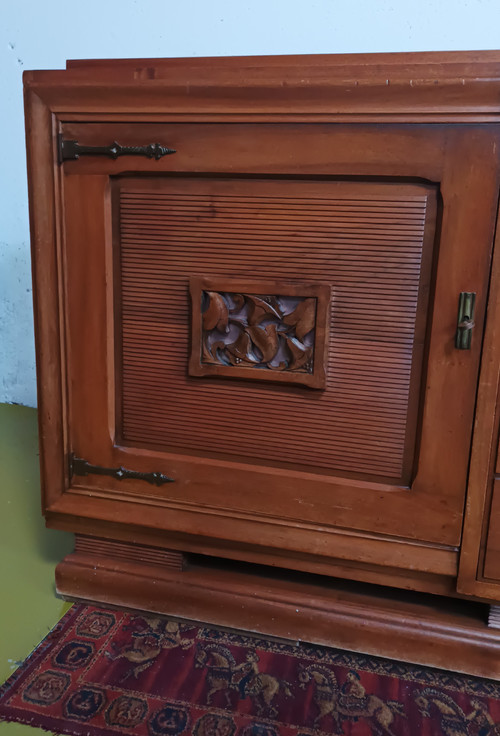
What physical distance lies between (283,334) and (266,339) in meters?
0.03

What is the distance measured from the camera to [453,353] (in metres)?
0.98

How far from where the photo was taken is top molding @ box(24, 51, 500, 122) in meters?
0.90

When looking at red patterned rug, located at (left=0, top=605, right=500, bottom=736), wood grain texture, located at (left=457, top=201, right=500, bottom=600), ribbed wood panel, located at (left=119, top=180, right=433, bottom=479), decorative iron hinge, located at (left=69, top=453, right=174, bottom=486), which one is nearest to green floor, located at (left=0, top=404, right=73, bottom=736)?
red patterned rug, located at (left=0, top=605, right=500, bottom=736)

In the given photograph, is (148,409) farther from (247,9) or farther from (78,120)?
(247,9)

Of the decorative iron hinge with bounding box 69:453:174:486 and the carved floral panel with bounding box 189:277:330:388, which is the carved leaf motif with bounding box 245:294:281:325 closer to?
the carved floral panel with bounding box 189:277:330:388

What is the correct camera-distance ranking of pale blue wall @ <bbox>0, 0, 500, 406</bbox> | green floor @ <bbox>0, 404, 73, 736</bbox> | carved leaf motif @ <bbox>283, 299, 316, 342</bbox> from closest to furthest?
carved leaf motif @ <bbox>283, 299, 316, 342</bbox> < green floor @ <bbox>0, 404, 73, 736</bbox> < pale blue wall @ <bbox>0, 0, 500, 406</bbox>

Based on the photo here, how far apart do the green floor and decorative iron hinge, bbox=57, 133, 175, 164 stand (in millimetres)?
912

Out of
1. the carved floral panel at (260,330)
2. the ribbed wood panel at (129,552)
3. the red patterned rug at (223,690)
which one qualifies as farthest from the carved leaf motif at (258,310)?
the red patterned rug at (223,690)

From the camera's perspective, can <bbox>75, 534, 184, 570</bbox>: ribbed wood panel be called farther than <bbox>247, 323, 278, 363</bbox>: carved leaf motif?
Yes

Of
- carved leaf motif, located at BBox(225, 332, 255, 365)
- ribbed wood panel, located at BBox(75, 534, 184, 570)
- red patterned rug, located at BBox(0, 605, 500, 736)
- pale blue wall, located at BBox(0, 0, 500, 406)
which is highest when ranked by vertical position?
pale blue wall, located at BBox(0, 0, 500, 406)

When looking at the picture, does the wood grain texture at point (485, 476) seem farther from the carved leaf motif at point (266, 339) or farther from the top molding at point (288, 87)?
the carved leaf motif at point (266, 339)

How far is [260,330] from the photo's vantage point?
41.8 inches

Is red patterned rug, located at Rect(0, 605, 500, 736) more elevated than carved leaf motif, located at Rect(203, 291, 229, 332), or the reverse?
carved leaf motif, located at Rect(203, 291, 229, 332)

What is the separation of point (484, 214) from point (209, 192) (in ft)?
1.53
